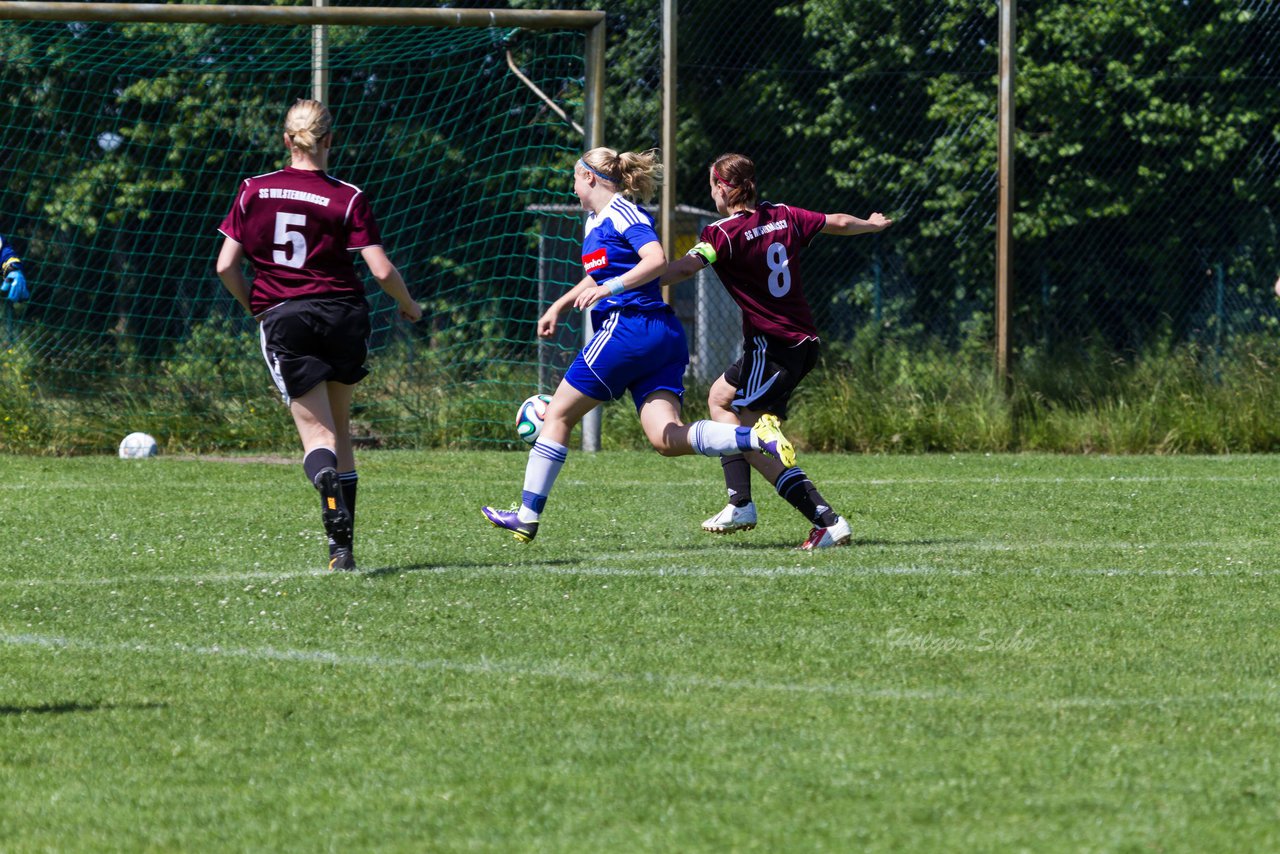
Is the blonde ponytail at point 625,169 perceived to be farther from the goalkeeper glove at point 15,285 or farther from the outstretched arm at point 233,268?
the goalkeeper glove at point 15,285

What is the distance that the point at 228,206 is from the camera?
14883 mm

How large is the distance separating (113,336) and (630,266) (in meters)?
7.72

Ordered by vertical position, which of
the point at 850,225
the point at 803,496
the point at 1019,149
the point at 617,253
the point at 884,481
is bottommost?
the point at 884,481

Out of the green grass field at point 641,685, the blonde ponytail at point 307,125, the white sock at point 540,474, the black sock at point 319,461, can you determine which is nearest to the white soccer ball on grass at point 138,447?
the green grass field at point 641,685

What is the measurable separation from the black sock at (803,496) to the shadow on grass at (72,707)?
11.3 feet

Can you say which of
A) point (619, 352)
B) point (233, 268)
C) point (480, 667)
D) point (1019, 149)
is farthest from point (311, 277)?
point (1019, 149)

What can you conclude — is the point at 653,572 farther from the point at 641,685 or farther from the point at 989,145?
the point at 989,145

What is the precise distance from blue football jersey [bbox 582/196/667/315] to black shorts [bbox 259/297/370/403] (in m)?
1.14

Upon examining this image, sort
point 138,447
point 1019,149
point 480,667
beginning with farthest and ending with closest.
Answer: point 1019,149 → point 138,447 → point 480,667

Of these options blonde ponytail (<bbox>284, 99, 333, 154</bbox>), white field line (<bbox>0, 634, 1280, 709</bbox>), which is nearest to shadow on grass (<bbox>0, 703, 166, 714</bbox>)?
white field line (<bbox>0, 634, 1280, 709</bbox>)

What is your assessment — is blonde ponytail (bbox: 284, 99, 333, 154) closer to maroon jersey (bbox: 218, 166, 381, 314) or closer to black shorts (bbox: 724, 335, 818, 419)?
maroon jersey (bbox: 218, 166, 381, 314)

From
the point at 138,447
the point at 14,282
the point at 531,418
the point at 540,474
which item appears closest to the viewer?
the point at 540,474

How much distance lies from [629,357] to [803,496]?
94cm

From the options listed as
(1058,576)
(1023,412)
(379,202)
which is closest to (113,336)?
(379,202)
